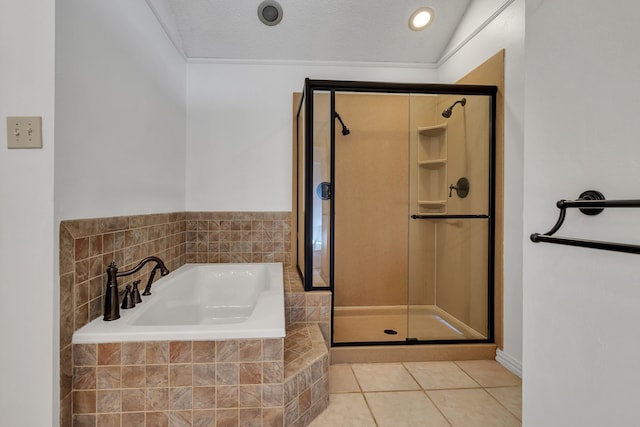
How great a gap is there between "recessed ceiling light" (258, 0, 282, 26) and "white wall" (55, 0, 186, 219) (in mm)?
759

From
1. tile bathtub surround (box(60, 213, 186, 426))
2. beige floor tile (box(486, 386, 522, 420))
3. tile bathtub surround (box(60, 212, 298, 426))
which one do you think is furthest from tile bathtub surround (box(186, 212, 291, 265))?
beige floor tile (box(486, 386, 522, 420))

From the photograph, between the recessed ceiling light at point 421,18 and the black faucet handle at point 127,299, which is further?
the recessed ceiling light at point 421,18

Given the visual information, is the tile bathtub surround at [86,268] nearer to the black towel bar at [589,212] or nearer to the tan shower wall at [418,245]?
the black towel bar at [589,212]

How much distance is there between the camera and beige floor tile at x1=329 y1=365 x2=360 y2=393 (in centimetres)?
198

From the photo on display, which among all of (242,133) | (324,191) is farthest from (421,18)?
(242,133)

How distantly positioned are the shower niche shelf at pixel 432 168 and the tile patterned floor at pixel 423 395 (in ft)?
3.72

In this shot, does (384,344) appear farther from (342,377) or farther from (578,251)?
(578,251)

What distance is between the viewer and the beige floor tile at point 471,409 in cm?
169

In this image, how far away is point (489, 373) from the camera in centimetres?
218

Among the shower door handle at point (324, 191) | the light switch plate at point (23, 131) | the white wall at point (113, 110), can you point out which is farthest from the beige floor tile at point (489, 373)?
the light switch plate at point (23, 131)

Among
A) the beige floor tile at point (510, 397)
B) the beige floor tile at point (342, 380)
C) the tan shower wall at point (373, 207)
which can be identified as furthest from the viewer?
the tan shower wall at point (373, 207)

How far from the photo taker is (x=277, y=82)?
10.0ft

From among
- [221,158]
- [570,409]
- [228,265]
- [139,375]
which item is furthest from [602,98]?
[221,158]

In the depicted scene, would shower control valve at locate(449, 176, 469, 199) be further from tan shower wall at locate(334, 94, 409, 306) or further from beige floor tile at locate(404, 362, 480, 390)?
beige floor tile at locate(404, 362, 480, 390)
